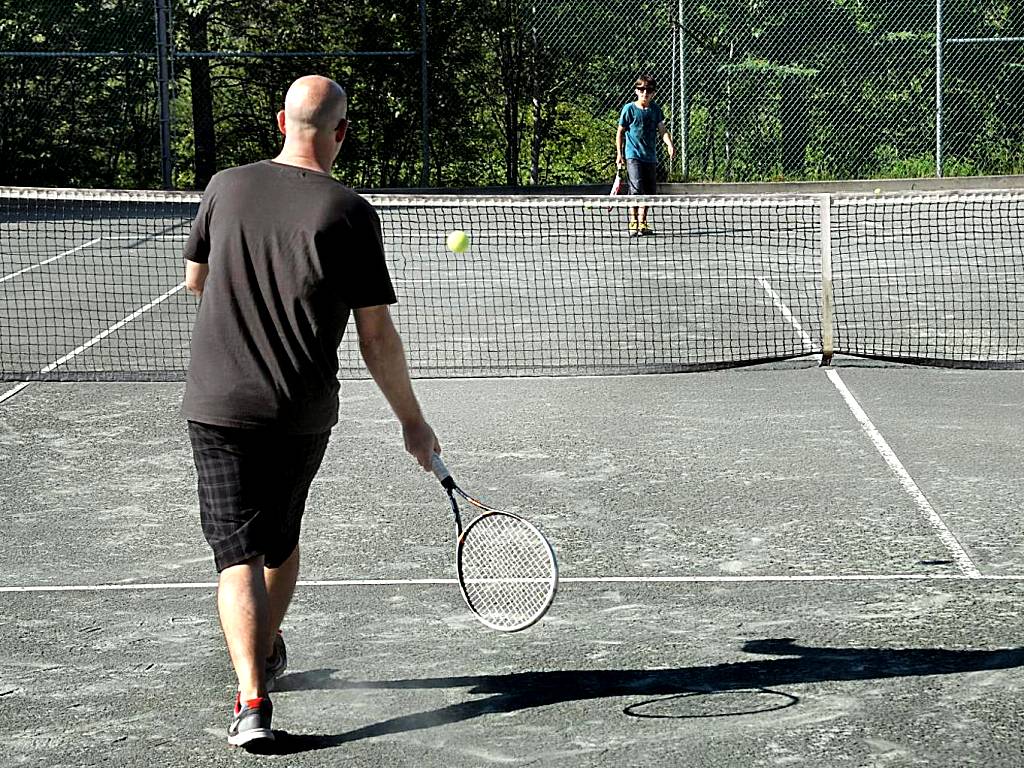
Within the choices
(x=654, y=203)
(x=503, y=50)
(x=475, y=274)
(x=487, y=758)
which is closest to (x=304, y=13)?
(x=503, y=50)

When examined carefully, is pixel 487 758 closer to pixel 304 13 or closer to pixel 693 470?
pixel 693 470

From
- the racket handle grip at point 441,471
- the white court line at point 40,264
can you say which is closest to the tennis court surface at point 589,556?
the racket handle grip at point 441,471

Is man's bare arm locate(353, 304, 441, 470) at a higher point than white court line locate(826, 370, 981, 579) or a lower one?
higher

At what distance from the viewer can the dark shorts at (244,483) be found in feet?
13.1

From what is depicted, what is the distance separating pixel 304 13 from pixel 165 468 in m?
16.8

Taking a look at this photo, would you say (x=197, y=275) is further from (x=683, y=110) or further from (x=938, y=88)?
(x=938, y=88)

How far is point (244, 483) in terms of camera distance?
402 centimetres

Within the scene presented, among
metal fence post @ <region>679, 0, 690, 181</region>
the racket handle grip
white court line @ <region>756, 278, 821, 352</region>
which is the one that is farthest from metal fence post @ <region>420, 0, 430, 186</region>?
the racket handle grip

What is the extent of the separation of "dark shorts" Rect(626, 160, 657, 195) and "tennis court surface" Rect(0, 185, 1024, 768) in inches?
248

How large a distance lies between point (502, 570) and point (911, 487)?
108 inches

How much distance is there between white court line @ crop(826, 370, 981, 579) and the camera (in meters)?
5.58

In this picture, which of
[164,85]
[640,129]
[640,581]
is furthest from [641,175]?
[640,581]

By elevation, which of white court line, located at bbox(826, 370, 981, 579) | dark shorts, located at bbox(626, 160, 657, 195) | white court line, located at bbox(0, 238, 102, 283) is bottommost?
white court line, located at bbox(826, 370, 981, 579)

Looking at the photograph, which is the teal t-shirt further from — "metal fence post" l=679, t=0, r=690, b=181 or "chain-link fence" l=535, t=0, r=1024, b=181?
"chain-link fence" l=535, t=0, r=1024, b=181
